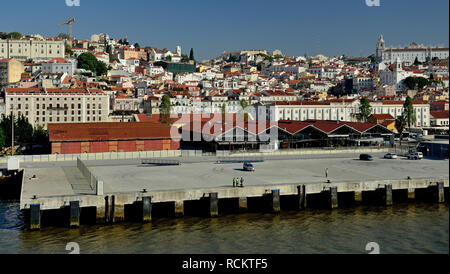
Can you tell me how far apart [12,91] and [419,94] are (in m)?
75.3

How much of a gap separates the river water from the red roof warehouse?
54.4ft

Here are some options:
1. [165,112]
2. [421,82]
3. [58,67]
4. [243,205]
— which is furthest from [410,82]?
[243,205]

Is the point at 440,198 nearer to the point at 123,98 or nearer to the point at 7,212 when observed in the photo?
the point at 7,212

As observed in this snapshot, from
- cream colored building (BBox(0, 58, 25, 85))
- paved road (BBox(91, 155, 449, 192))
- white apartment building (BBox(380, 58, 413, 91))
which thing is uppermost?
white apartment building (BBox(380, 58, 413, 91))

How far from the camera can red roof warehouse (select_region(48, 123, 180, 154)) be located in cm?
4141

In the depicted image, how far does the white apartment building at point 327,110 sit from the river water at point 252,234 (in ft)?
173

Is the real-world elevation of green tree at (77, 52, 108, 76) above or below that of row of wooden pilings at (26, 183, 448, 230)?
above

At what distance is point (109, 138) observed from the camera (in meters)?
42.8

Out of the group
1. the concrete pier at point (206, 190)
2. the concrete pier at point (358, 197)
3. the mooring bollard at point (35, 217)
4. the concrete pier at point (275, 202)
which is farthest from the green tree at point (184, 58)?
the mooring bollard at point (35, 217)

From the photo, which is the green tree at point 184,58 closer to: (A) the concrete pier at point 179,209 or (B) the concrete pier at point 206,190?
(B) the concrete pier at point 206,190

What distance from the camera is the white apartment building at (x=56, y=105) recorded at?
206ft

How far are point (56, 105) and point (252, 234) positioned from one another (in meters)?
49.2

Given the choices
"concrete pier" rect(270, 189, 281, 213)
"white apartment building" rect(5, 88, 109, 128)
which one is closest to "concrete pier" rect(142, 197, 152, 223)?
"concrete pier" rect(270, 189, 281, 213)

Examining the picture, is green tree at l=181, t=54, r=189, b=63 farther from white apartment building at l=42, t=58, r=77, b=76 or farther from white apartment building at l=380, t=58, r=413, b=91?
white apartment building at l=42, t=58, r=77, b=76
